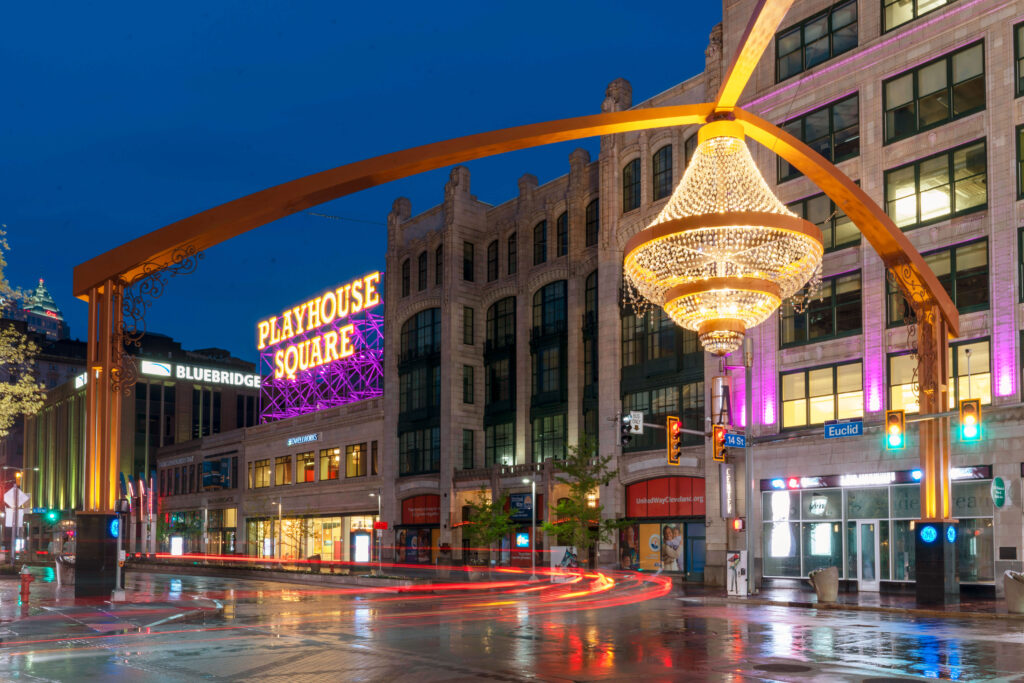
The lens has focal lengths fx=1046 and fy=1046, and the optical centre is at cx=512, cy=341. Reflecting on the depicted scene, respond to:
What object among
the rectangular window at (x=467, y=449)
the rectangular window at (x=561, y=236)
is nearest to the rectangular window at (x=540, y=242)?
the rectangular window at (x=561, y=236)

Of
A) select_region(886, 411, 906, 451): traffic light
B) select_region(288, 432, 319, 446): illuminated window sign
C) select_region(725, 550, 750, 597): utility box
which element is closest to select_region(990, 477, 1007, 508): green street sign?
select_region(886, 411, 906, 451): traffic light

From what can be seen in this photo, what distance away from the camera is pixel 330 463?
85.1 meters

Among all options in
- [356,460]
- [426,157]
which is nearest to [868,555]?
[426,157]

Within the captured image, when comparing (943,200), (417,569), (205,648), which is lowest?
(417,569)

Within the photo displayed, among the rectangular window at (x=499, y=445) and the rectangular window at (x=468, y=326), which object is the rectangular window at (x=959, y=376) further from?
the rectangular window at (x=468, y=326)

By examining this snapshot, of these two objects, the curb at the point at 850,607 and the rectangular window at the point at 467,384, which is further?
the rectangular window at the point at 467,384

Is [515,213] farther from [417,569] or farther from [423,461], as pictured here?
[417,569]

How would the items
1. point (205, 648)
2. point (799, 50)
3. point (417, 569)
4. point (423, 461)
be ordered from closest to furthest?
point (205, 648) < point (799, 50) < point (417, 569) < point (423, 461)

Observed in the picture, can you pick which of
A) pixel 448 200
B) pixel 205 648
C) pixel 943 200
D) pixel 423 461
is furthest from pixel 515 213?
pixel 205 648

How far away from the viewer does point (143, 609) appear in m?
29.1

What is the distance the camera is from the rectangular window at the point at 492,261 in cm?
7188

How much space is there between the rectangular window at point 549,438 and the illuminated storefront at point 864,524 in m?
17.3

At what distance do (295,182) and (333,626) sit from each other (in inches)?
446

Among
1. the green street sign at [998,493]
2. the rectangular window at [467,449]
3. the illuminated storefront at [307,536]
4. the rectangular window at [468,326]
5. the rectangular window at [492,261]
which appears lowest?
the illuminated storefront at [307,536]
